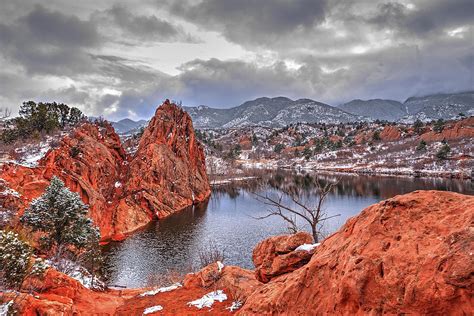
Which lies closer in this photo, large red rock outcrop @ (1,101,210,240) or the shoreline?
large red rock outcrop @ (1,101,210,240)

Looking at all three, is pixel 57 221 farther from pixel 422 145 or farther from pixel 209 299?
pixel 422 145

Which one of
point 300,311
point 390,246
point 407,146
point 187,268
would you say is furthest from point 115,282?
point 407,146

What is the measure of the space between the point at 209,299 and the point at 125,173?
70032 millimetres

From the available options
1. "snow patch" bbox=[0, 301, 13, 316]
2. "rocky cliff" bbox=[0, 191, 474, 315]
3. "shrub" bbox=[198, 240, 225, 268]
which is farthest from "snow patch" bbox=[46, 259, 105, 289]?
"rocky cliff" bbox=[0, 191, 474, 315]

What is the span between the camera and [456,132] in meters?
159

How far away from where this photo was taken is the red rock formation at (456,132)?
155 m

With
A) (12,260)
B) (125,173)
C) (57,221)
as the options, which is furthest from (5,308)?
(125,173)

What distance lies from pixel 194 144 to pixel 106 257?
226ft

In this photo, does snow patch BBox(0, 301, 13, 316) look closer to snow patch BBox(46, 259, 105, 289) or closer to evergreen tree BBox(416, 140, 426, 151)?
snow patch BBox(46, 259, 105, 289)

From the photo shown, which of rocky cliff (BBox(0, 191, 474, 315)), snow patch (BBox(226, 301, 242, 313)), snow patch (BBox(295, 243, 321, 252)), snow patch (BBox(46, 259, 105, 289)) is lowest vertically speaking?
snow patch (BBox(46, 259, 105, 289))

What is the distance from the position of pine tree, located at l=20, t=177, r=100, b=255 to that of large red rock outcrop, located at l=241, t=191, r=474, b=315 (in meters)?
29.7

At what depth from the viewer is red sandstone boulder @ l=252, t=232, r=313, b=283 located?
1202cm

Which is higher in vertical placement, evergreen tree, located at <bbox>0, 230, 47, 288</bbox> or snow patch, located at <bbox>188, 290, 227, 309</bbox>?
evergreen tree, located at <bbox>0, 230, 47, 288</bbox>

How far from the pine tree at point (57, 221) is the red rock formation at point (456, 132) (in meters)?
167
